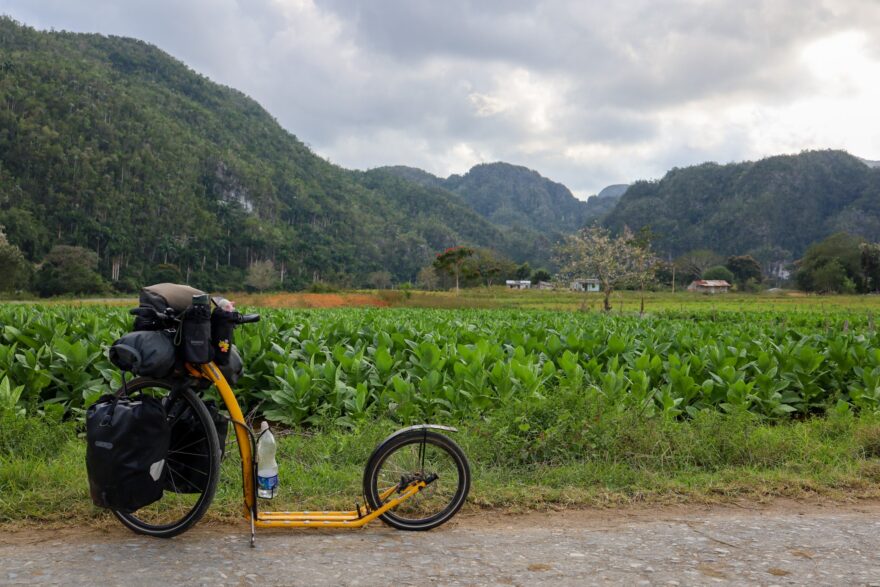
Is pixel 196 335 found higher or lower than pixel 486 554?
higher

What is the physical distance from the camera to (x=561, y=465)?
482 centimetres

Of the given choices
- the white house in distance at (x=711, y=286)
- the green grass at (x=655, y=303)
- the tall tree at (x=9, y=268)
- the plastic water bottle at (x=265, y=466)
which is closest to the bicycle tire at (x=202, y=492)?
the plastic water bottle at (x=265, y=466)

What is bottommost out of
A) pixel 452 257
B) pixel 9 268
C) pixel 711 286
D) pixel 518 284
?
pixel 711 286

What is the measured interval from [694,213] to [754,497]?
156137 mm

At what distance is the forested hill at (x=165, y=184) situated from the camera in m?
89.2

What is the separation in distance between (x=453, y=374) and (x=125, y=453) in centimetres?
428

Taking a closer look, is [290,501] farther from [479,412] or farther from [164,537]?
[479,412]

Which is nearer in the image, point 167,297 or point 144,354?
point 144,354

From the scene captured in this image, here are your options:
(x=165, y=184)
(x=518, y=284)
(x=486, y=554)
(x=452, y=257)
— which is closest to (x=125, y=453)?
(x=486, y=554)

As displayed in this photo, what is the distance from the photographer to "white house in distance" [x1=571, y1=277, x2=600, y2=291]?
168ft

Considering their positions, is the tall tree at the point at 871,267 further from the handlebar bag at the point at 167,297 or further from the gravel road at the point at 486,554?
the handlebar bag at the point at 167,297

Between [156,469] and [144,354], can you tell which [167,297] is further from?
[156,469]

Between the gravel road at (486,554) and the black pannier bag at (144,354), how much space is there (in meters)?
0.99

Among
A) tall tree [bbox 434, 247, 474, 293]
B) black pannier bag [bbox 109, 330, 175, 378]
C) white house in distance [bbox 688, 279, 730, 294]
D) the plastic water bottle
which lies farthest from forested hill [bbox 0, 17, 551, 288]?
the plastic water bottle
